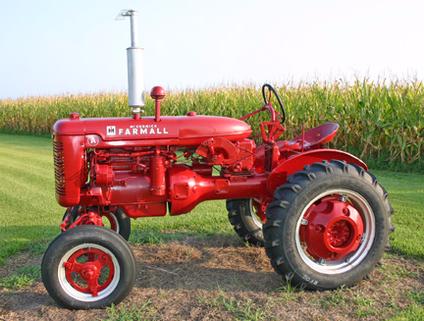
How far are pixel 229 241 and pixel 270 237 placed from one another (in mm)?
1459

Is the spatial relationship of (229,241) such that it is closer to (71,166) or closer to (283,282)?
(283,282)

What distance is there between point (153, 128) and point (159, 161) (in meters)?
0.26

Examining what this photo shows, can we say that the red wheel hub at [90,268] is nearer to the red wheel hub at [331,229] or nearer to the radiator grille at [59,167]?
the radiator grille at [59,167]

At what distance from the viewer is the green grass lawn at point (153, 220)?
5105 millimetres

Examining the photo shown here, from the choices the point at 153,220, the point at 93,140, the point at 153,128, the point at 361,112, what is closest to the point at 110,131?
the point at 93,140

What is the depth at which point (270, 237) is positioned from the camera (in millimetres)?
3605

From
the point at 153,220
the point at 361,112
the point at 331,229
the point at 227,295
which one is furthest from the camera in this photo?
the point at 361,112

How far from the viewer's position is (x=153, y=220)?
595 centimetres

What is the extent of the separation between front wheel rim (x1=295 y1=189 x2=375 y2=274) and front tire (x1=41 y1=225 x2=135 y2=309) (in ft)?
4.26

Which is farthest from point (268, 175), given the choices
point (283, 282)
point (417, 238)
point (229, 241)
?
point (417, 238)

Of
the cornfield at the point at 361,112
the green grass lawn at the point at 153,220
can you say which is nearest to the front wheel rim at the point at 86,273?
the green grass lawn at the point at 153,220

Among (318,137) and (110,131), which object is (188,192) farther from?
(318,137)

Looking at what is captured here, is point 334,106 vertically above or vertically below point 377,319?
above

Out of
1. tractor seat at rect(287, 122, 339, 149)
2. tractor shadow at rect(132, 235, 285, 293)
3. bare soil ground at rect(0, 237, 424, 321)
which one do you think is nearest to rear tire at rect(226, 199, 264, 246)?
tractor shadow at rect(132, 235, 285, 293)
